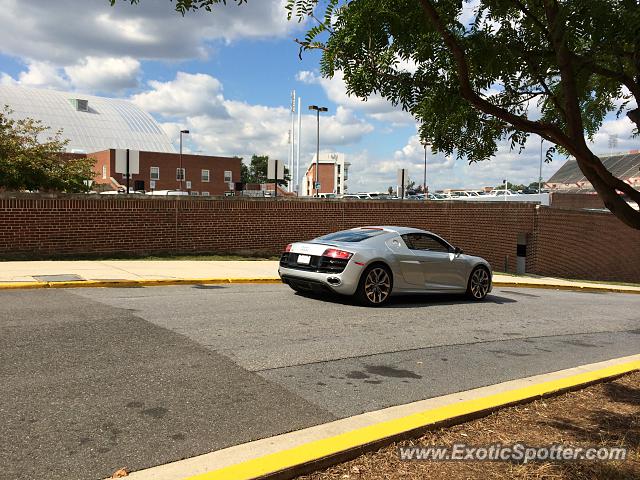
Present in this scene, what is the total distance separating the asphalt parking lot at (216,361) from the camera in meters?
3.81

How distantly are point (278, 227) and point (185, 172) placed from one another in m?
58.7

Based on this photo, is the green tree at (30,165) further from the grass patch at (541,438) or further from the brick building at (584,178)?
the brick building at (584,178)

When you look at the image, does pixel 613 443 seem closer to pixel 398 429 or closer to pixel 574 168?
pixel 398 429

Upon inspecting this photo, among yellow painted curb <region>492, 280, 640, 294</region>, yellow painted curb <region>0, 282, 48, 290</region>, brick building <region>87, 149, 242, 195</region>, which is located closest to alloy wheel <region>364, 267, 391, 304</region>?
yellow painted curb <region>0, 282, 48, 290</region>

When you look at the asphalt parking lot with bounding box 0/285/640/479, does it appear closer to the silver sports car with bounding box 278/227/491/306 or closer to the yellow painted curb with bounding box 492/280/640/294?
the silver sports car with bounding box 278/227/491/306

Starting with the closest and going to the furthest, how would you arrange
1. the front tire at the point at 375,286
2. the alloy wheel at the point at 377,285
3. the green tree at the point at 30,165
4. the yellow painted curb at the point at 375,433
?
the yellow painted curb at the point at 375,433
the front tire at the point at 375,286
the alloy wheel at the point at 377,285
the green tree at the point at 30,165

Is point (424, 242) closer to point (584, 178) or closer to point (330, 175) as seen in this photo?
point (584, 178)

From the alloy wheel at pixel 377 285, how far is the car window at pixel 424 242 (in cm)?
92

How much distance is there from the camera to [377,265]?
980 cm

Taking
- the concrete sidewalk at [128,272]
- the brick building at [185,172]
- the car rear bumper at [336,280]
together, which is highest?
the brick building at [185,172]

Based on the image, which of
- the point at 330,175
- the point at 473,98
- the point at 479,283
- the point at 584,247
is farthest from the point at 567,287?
the point at 330,175

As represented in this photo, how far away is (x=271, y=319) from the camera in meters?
8.16

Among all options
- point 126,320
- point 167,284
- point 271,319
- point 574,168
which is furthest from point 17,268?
point 574,168

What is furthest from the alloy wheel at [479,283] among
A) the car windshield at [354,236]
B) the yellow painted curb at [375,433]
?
the yellow painted curb at [375,433]
